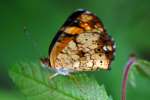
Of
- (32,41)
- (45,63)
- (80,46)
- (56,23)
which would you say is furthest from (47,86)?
(56,23)

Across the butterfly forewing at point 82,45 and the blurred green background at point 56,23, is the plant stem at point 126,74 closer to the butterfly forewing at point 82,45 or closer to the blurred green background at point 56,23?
the butterfly forewing at point 82,45

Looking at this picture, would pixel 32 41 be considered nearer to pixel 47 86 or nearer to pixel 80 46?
pixel 80 46

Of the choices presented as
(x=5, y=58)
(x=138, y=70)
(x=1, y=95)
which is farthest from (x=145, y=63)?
(x=5, y=58)

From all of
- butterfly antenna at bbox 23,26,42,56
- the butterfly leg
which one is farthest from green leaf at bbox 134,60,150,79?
butterfly antenna at bbox 23,26,42,56

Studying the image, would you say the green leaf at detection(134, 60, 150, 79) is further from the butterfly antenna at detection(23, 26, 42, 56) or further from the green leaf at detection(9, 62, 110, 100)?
the butterfly antenna at detection(23, 26, 42, 56)

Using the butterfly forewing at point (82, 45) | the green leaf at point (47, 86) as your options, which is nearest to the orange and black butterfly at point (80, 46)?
the butterfly forewing at point (82, 45)

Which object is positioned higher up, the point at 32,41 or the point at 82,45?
the point at 82,45
